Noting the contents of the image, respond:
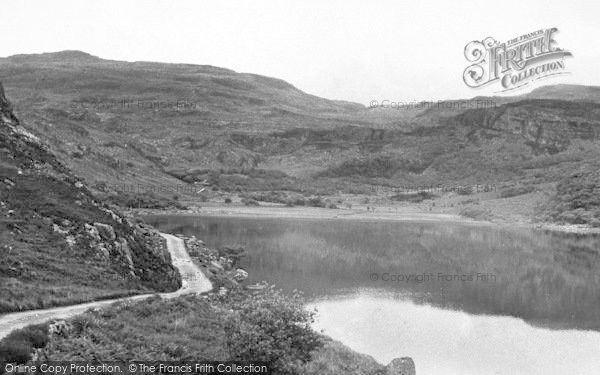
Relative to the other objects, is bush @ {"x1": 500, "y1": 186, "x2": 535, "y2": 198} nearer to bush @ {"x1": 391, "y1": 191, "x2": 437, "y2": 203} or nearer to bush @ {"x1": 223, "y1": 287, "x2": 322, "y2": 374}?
bush @ {"x1": 391, "y1": 191, "x2": 437, "y2": 203}

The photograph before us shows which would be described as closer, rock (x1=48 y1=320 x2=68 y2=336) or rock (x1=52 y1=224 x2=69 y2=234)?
rock (x1=48 y1=320 x2=68 y2=336)

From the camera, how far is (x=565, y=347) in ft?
121

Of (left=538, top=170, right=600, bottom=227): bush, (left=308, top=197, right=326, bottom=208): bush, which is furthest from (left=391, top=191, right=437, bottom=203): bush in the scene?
(left=538, top=170, right=600, bottom=227): bush

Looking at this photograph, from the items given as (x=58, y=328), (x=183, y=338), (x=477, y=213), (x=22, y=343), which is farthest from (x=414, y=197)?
(x=22, y=343)

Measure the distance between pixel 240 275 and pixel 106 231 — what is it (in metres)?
21.4

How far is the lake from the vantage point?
34.4m

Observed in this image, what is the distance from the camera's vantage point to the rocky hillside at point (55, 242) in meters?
23.4

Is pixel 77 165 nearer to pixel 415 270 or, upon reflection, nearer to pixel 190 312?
pixel 415 270

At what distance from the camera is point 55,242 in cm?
2803

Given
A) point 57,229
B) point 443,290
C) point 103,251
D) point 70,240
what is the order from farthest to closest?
point 443,290 < point 103,251 < point 57,229 < point 70,240

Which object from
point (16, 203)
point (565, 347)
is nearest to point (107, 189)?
point (16, 203)

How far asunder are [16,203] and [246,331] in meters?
17.2

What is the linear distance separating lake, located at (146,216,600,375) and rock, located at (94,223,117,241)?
590 inches

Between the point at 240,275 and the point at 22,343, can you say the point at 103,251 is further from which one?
the point at 240,275
